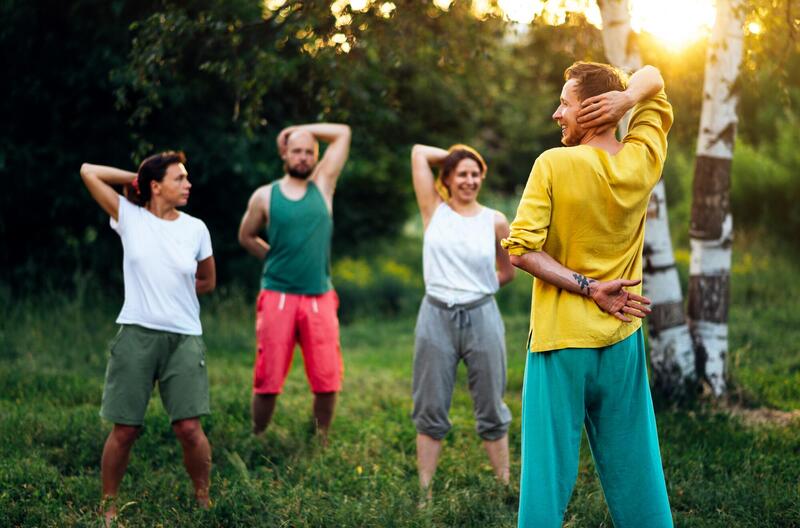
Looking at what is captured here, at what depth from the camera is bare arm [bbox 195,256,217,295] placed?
15.9ft

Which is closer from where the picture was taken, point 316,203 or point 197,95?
point 316,203

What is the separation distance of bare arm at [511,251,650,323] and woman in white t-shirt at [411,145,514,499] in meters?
1.83

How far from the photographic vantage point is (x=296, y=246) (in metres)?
5.73

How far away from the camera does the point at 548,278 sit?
3020mm

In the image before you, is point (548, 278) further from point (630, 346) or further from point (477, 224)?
point (477, 224)

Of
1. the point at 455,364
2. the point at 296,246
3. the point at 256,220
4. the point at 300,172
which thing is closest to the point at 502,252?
the point at 455,364

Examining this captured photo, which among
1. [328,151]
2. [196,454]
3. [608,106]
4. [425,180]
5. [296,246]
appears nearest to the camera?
[608,106]

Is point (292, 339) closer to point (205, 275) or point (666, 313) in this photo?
point (205, 275)

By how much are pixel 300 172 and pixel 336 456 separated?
6.40ft

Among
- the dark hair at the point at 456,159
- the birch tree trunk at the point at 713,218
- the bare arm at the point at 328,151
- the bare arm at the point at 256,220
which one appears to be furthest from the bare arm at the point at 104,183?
the birch tree trunk at the point at 713,218

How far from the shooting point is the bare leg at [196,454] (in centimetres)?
448

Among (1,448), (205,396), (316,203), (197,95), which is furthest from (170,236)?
(197,95)

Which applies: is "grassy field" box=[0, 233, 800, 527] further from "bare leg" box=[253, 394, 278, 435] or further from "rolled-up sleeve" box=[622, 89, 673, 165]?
"rolled-up sleeve" box=[622, 89, 673, 165]

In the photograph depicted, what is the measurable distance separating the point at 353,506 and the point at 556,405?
1596mm
